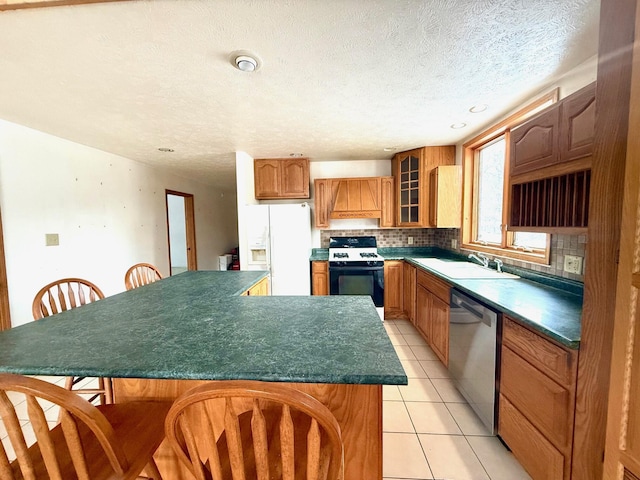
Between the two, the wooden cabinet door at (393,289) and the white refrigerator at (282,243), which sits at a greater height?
the white refrigerator at (282,243)

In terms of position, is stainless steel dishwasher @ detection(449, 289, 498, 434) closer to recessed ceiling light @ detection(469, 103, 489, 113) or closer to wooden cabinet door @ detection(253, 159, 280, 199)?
recessed ceiling light @ detection(469, 103, 489, 113)

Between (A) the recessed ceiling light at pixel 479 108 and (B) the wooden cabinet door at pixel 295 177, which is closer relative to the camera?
(A) the recessed ceiling light at pixel 479 108

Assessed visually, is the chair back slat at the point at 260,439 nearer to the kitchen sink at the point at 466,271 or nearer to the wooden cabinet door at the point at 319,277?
the kitchen sink at the point at 466,271

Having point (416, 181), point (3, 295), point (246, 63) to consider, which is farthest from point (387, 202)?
point (3, 295)

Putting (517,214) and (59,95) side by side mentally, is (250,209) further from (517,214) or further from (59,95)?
(517,214)

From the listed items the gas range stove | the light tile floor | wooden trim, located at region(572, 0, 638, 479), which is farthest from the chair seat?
the gas range stove

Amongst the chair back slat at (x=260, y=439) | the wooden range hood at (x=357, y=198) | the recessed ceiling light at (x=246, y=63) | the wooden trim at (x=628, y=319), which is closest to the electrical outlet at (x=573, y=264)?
the wooden trim at (x=628, y=319)

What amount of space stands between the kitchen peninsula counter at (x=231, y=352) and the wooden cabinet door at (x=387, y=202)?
2.36 meters

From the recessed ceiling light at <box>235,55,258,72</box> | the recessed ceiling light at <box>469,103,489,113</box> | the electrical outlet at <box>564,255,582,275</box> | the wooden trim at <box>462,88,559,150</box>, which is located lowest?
the electrical outlet at <box>564,255,582,275</box>

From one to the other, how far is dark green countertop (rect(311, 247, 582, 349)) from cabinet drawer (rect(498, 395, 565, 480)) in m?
0.54

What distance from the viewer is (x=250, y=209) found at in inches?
128

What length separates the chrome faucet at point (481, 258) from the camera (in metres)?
2.37

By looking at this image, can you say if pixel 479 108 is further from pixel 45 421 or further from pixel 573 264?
pixel 45 421

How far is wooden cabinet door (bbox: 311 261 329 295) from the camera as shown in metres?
3.35
